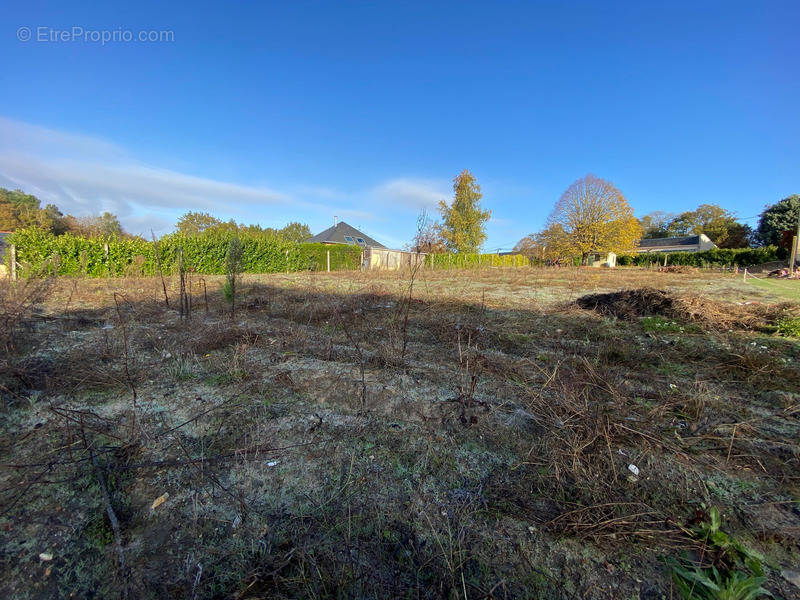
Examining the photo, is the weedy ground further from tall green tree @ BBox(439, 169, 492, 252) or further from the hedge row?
tall green tree @ BBox(439, 169, 492, 252)

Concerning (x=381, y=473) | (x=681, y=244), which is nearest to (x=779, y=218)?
(x=681, y=244)

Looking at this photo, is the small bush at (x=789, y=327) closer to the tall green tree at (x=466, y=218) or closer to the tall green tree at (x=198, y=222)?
the tall green tree at (x=466, y=218)

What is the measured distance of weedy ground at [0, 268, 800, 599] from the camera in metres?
1.11

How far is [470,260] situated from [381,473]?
26.4 meters

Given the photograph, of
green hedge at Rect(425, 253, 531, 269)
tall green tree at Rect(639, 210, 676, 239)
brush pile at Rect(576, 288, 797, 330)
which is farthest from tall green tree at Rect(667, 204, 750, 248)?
brush pile at Rect(576, 288, 797, 330)

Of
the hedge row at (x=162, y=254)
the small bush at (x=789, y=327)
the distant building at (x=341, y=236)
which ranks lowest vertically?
the small bush at (x=789, y=327)

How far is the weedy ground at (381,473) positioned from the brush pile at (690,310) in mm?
1327

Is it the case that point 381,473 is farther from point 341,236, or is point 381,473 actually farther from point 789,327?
point 341,236

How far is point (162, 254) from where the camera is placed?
13328 mm

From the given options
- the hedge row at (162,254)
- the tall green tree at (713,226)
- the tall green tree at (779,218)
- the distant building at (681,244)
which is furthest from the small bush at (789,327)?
the tall green tree at (713,226)

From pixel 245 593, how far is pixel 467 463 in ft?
3.49

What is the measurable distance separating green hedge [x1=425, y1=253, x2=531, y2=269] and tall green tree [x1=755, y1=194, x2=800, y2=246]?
22.0 m

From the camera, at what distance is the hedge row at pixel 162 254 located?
438 inches

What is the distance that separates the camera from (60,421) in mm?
1933
